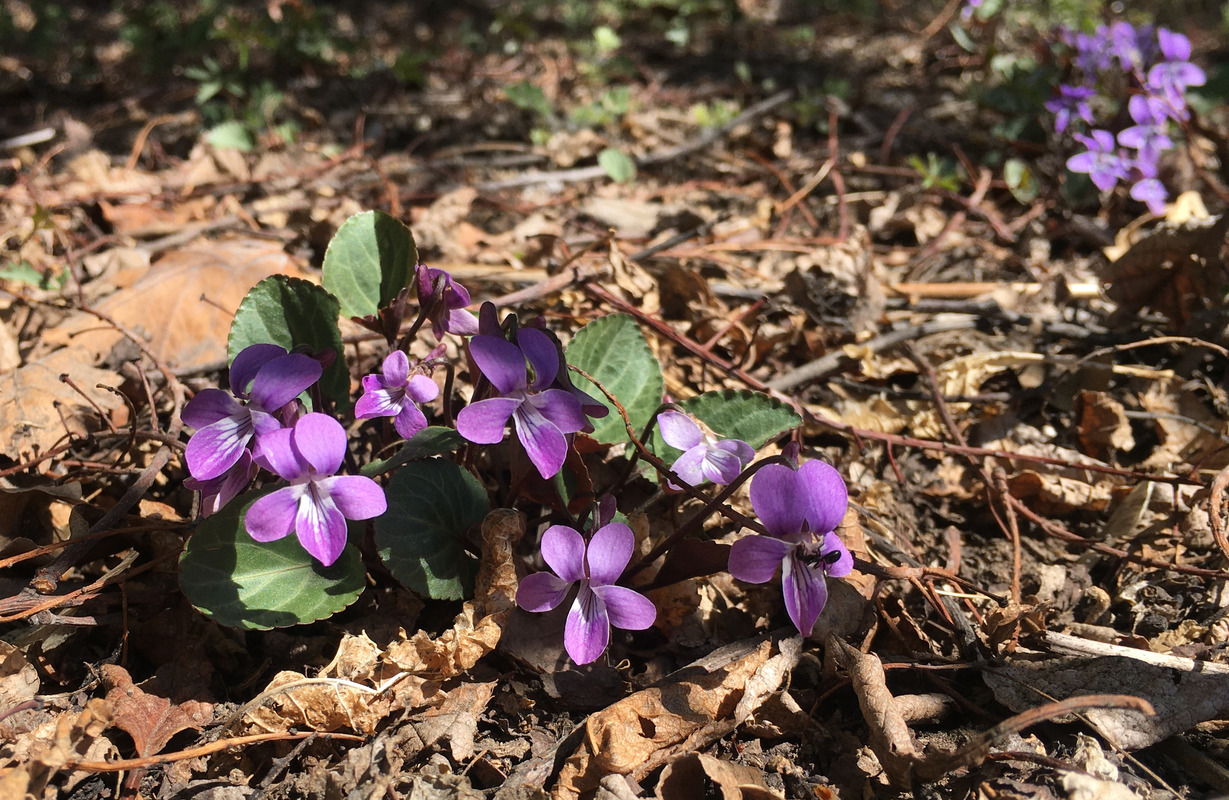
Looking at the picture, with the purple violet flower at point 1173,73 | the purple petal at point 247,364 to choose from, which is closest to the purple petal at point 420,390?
the purple petal at point 247,364

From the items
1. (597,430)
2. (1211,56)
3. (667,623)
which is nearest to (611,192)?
(597,430)

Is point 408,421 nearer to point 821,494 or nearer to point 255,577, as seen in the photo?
point 255,577

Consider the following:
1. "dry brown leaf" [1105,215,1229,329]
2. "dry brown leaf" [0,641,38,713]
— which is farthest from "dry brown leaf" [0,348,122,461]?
"dry brown leaf" [1105,215,1229,329]

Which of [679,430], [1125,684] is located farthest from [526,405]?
[1125,684]

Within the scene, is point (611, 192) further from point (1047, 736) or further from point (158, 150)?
point (1047, 736)

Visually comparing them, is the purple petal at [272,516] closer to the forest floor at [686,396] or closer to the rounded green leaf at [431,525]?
the rounded green leaf at [431,525]
